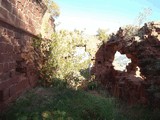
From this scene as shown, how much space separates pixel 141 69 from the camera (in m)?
12.4

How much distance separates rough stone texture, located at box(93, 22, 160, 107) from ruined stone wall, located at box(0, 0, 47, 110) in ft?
16.3

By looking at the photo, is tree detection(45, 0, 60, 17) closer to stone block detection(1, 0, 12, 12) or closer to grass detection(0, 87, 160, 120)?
grass detection(0, 87, 160, 120)

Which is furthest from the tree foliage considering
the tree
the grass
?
the tree

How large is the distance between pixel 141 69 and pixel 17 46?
291 inches

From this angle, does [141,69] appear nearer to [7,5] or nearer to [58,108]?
[58,108]

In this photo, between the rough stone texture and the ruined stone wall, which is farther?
the rough stone texture

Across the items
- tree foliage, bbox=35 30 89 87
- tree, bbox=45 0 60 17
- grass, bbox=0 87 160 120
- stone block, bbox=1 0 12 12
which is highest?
tree, bbox=45 0 60 17

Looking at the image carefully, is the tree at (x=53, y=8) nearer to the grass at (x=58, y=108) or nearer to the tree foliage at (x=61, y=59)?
the tree foliage at (x=61, y=59)

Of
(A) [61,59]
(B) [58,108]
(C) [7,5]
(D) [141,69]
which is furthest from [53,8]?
(B) [58,108]

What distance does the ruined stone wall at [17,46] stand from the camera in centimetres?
564

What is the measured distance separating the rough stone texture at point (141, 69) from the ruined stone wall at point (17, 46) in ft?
16.3

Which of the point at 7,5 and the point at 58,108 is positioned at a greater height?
the point at 7,5

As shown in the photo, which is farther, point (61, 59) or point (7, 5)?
point (61, 59)

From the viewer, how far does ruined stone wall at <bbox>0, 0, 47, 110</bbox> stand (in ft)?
18.5
